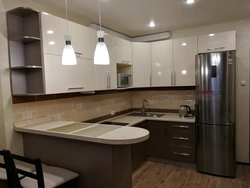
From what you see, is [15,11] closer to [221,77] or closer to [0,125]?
[0,125]

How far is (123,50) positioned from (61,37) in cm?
137

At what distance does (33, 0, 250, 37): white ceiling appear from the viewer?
8.00 ft

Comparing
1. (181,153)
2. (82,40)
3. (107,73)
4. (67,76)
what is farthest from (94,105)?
(181,153)

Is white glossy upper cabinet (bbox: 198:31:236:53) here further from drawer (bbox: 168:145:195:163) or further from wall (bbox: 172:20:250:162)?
drawer (bbox: 168:145:195:163)

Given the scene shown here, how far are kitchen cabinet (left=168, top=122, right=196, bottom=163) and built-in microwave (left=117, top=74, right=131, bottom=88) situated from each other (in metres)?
1.04

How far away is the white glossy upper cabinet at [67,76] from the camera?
81.7 inches

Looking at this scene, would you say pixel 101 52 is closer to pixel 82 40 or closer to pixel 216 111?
pixel 82 40

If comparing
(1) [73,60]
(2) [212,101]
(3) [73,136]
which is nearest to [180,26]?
(2) [212,101]

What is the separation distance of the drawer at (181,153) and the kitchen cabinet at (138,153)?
0.46 meters

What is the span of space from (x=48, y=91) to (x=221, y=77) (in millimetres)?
2464

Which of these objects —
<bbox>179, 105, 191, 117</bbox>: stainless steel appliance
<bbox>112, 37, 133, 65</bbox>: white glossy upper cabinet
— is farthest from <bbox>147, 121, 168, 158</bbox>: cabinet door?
<bbox>112, 37, 133, 65</bbox>: white glossy upper cabinet

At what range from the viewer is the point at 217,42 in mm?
3189

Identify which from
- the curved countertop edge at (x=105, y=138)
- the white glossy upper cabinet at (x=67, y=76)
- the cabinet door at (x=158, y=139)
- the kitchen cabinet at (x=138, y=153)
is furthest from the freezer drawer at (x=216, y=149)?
the white glossy upper cabinet at (x=67, y=76)

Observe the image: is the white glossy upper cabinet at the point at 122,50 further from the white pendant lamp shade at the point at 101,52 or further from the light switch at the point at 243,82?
the light switch at the point at 243,82
